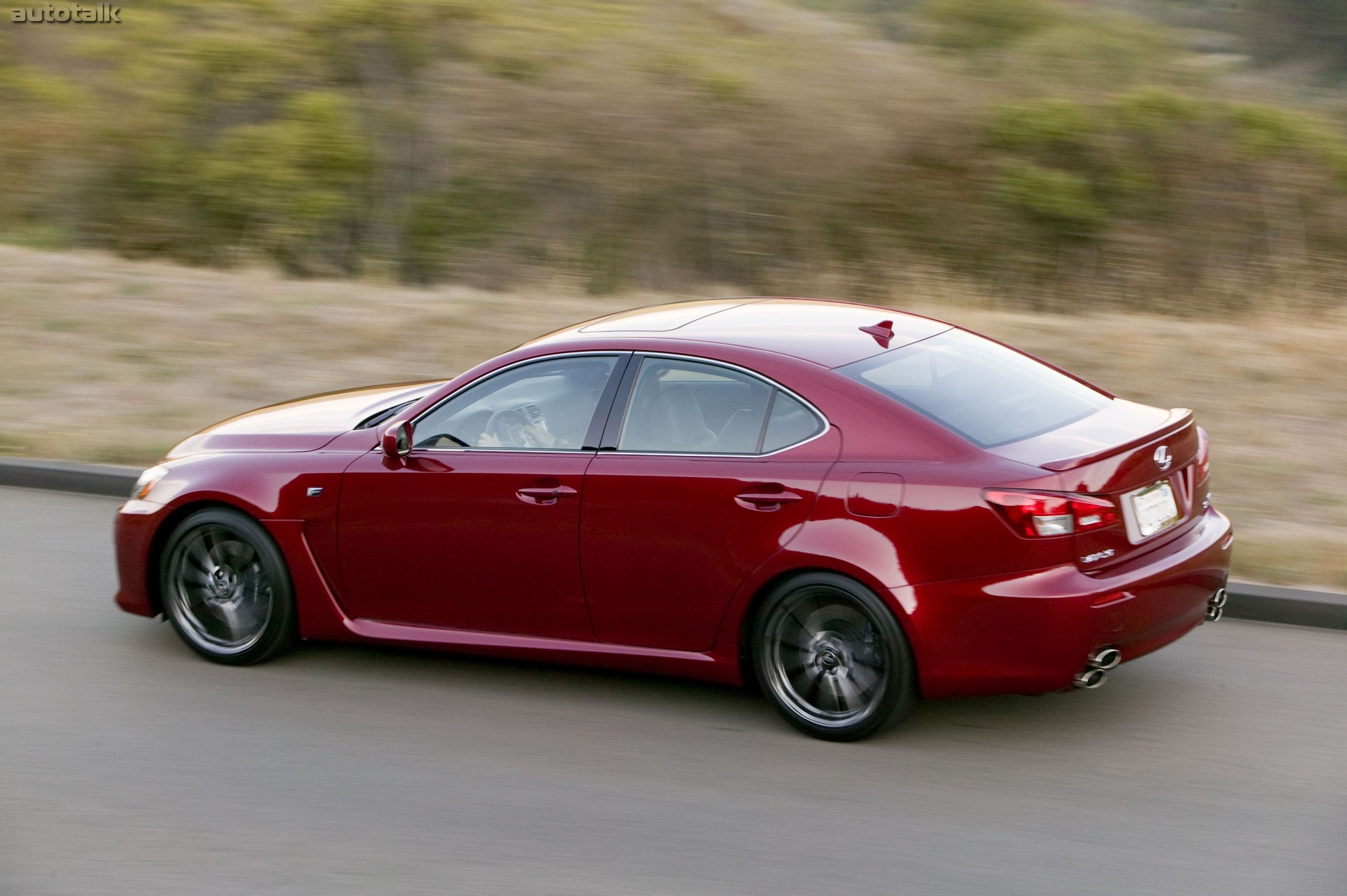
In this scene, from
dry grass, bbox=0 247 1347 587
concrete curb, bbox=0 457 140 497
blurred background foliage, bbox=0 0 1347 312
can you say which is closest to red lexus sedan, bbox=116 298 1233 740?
dry grass, bbox=0 247 1347 587

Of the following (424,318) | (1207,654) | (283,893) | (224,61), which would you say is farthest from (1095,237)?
(283,893)

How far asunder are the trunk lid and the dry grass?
6.43 feet

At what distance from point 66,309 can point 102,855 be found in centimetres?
945

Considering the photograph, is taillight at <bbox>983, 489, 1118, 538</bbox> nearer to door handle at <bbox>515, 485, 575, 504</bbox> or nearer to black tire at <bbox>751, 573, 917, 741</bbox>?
black tire at <bbox>751, 573, 917, 741</bbox>

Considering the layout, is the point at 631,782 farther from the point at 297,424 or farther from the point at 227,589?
the point at 297,424

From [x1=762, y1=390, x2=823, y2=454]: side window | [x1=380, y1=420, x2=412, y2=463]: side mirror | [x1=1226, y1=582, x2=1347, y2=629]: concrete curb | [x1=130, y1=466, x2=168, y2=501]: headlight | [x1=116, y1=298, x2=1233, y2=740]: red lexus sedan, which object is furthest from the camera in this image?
[x1=1226, y1=582, x2=1347, y2=629]: concrete curb

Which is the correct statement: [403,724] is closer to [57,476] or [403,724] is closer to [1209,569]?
[1209,569]

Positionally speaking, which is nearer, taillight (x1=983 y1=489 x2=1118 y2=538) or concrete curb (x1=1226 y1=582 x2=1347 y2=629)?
taillight (x1=983 y1=489 x2=1118 y2=538)

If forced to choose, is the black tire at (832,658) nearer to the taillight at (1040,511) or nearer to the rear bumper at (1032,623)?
the rear bumper at (1032,623)

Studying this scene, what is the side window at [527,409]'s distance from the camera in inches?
229

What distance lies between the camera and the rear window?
5.30 m

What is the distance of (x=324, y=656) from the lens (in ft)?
21.2

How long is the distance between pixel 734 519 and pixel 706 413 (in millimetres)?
441

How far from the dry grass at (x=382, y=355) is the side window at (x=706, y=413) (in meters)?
3.04
